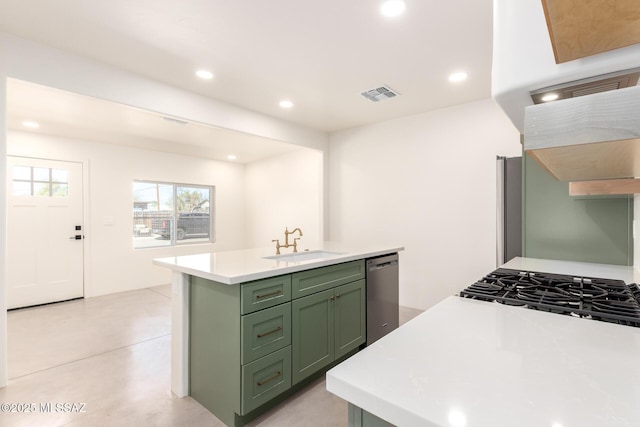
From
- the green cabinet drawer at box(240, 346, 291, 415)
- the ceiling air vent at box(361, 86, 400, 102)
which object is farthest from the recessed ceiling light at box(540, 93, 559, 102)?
the ceiling air vent at box(361, 86, 400, 102)

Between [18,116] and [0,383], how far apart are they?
3.05 meters

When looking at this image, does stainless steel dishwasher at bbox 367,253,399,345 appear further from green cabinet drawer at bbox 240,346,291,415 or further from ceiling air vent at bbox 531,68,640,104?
ceiling air vent at bbox 531,68,640,104

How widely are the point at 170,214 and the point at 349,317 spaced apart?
179 inches

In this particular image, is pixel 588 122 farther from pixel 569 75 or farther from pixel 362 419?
pixel 362 419

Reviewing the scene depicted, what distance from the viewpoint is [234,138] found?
4.59 metres

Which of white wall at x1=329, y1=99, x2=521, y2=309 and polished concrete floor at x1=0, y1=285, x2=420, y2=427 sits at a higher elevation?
white wall at x1=329, y1=99, x2=521, y2=309

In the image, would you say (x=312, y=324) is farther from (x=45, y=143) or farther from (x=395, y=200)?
(x=45, y=143)

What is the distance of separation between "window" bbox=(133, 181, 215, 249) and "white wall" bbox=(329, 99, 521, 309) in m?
3.12

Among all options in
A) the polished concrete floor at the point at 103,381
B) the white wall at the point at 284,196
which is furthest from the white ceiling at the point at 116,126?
the polished concrete floor at the point at 103,381

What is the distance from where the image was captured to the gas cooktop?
0.94 metres

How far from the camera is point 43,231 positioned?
13.7 ft

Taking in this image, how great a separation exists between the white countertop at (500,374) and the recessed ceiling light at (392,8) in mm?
1915

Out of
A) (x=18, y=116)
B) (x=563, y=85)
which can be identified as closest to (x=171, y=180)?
(x=18, y=116)

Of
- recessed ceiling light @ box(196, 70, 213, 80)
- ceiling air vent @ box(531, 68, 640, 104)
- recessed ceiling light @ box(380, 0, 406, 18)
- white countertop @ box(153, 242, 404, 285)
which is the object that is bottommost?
white countertop @ box(153, 242, 404, 285)
